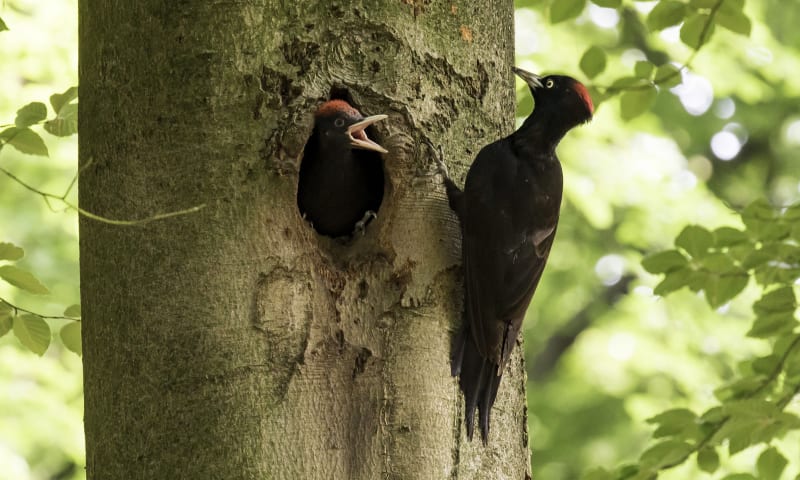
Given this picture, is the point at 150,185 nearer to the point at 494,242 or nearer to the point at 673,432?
the point at 494,242

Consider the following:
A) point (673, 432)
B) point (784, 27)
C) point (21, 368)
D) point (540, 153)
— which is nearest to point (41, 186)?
point (21, 368)

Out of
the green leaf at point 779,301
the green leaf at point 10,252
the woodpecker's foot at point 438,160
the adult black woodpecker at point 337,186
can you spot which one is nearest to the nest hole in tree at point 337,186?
the adult black woodpecker at point 337,186

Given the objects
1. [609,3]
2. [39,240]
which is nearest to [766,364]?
[609,3]

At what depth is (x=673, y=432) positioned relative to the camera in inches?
129

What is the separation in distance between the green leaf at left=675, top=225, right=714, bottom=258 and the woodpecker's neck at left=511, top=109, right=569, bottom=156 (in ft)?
1.75

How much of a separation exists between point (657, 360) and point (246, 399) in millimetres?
5274

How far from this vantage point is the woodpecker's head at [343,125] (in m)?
2.58

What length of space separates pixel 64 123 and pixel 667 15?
196 centimetres

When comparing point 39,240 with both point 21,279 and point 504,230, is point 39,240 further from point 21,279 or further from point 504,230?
point 504,230

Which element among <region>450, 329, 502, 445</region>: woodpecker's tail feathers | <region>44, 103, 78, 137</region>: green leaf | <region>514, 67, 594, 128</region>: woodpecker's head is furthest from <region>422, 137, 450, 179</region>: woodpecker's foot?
<region>44, 103, 78, 137</region>: green leaf

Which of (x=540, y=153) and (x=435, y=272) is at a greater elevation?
(x=540, y=153)

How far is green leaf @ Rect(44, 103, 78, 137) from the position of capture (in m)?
2.68

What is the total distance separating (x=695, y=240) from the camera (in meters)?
3.32

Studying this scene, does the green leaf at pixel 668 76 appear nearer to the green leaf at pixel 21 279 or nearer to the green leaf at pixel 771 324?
the green leaf at pixel 771 324
